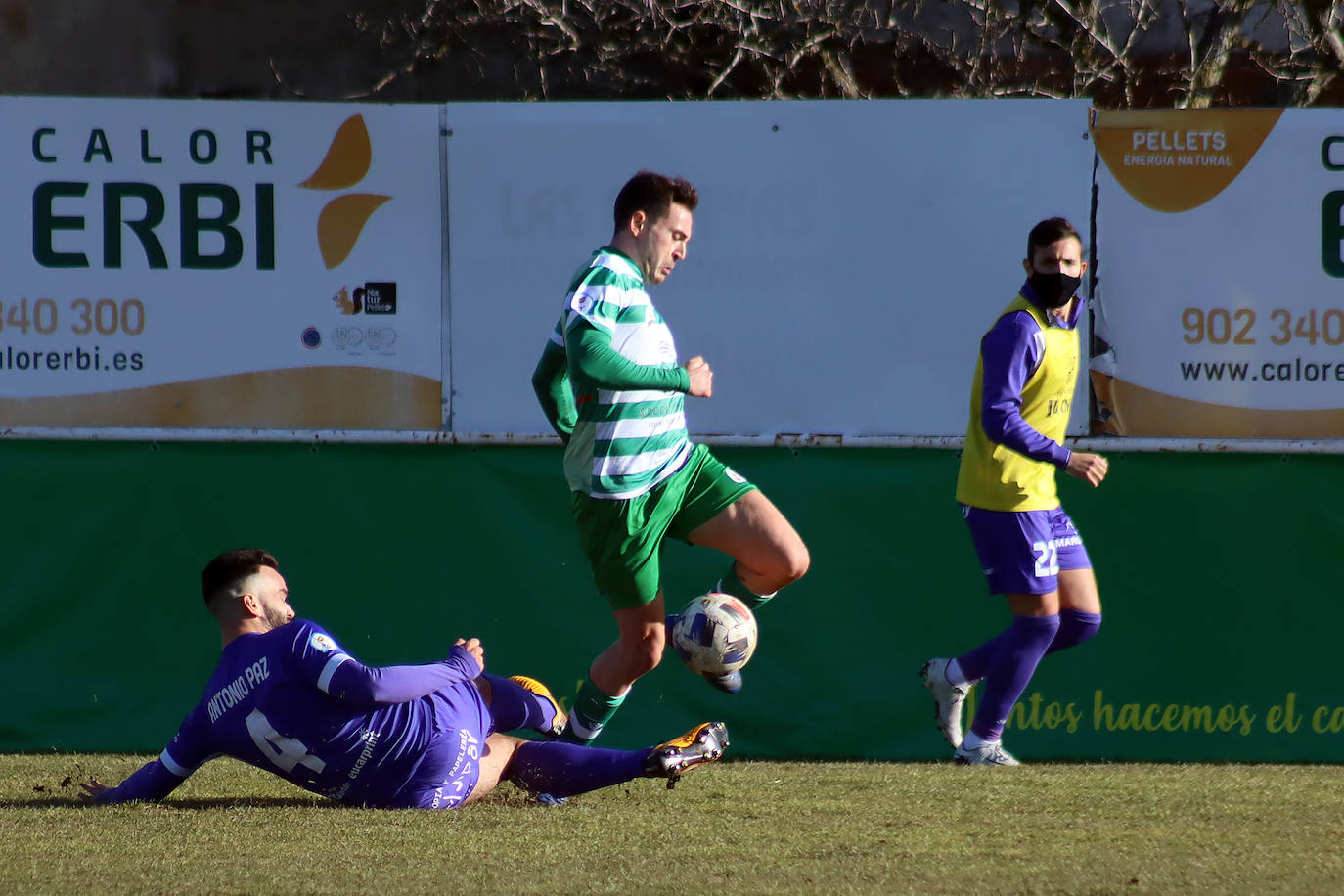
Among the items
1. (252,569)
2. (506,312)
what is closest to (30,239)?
(506,312)

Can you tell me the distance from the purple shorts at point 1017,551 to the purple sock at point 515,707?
171cm

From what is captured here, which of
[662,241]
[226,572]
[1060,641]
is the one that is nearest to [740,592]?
[662,241]

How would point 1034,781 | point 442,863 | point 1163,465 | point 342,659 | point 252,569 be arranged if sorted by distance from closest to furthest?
point 442,863 < point 342,659 < point 252,569 < point 1034,781 < point 1163,465

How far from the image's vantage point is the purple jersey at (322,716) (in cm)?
477

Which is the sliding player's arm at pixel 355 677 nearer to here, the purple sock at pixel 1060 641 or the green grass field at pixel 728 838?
the green grass field at pixel 728 838

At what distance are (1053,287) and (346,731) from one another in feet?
9.80

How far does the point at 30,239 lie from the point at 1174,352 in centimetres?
495

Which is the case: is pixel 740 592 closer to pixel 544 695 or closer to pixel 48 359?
pixel 544 695

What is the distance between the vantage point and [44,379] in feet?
22.6

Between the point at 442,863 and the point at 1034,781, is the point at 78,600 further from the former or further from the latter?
the point at 1034,781

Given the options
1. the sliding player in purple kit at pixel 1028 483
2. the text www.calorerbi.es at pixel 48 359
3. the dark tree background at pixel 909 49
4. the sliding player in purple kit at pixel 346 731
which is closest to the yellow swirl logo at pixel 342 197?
the text www.calorerbi.es at pixel 48 359

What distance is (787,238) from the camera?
6.89 metres

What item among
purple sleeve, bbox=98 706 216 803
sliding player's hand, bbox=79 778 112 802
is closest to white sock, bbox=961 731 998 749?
purple sleeve, bbox=98 706 216 803

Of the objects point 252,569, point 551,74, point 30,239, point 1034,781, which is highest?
point 551,74
